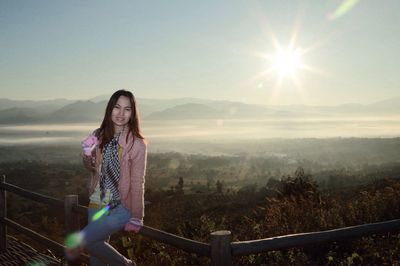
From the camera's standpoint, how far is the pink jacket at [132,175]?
410 centimetres

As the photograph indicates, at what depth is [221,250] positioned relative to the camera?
363cm

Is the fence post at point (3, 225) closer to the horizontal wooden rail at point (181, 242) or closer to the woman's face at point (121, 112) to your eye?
the horizontal wooden rail at point (181, 242)

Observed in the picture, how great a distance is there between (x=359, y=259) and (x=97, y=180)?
4.57 m

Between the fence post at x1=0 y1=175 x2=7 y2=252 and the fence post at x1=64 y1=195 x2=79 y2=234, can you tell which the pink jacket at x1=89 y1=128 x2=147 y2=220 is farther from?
the fence post at x1=0 y1=175 x2=7 y2=252

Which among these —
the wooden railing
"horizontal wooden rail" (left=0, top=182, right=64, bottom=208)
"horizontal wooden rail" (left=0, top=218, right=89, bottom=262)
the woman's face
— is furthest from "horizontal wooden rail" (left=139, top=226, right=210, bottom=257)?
"horizontal wooden rail" (left=0, top=182, right=64, bottom=208)

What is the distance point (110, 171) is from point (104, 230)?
1.87 ft

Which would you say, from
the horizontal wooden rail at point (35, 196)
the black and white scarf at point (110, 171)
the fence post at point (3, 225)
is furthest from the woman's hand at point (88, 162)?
the fence post at point (3, 225)

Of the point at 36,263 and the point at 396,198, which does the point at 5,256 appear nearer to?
the point at 36,263

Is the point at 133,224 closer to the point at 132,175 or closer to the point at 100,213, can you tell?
the point at 100,213

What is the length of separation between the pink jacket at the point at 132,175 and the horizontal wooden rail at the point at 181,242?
32 centimetres

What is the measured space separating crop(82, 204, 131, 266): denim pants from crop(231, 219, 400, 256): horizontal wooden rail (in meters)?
1.13

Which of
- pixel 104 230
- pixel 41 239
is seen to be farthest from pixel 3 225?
pixel 104 230

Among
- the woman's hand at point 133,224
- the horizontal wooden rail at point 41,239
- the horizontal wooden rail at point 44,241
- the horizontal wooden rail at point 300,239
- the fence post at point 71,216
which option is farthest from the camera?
the horizontal wooden rail at point 41,239

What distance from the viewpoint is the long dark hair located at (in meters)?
4.27
